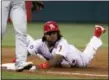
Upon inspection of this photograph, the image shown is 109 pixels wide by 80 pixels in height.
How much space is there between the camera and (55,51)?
6781 mm

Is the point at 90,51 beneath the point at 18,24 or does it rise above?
beneath

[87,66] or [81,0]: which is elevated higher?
[81,0]

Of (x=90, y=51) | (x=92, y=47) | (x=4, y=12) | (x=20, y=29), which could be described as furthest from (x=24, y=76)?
(x=92, y=47)

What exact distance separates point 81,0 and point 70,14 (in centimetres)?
75

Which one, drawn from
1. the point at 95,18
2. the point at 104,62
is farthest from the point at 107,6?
the point at 104,62

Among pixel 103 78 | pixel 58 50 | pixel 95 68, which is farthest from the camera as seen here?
pixel 95 68

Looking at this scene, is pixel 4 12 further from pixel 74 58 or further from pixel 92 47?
pixel 92 47

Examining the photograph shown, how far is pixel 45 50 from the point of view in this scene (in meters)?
6.94

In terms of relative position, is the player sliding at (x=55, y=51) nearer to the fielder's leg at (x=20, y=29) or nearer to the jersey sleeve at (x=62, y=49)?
the jersey sleeve at (x=62, y=49)

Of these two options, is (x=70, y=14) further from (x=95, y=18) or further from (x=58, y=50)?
(x=58, y=50)

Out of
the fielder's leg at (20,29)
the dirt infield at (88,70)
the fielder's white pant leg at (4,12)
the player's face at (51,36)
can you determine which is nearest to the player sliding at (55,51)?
the player's face at (51,36)

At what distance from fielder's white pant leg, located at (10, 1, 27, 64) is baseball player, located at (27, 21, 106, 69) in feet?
2.30

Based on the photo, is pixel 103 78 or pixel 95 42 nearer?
pixel 103 78

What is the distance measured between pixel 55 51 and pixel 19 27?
95 cm
